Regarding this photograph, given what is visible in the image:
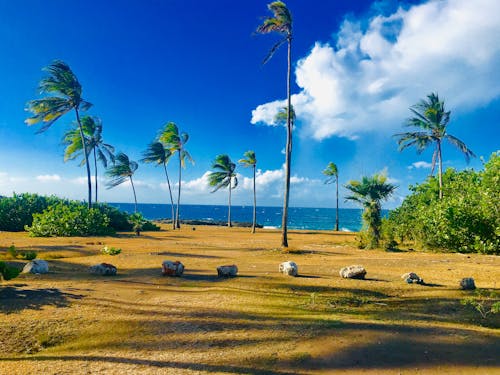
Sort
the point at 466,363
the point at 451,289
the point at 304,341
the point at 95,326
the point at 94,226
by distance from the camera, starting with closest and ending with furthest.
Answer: the point at 466,363 → the point at 304,341 → the point at 95,326 → the point at 451,289 → the point at 94,226

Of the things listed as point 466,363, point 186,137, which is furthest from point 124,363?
point 186,137

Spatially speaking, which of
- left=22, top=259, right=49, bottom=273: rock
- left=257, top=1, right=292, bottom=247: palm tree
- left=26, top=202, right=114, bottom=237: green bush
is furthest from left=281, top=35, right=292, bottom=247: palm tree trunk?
left=26, top=202, right=114, bottom=237: green bush

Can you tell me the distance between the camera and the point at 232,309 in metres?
5.96

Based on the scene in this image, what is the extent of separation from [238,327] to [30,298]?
3.86 m

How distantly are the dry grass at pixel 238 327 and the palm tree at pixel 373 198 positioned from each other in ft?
30.6

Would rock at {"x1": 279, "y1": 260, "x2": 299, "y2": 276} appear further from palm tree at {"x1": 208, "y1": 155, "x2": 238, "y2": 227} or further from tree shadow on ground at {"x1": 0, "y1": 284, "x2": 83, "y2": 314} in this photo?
palm tree at {"x1": 208, "y1": 155, "x2": 238, "y2": 227}

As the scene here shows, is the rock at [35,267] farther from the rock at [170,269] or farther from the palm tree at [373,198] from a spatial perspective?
the palm tree at [373,198]

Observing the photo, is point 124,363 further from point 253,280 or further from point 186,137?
point 186,137

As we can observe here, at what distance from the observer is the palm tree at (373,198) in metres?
17.7

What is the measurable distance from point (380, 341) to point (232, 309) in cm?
246

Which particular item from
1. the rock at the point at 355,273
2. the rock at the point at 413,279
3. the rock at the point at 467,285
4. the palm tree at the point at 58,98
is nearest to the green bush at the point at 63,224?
the palm tree at the point at 58,98

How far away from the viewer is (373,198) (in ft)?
58.4

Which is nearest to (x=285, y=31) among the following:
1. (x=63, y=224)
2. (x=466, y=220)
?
(x=466, y=220)

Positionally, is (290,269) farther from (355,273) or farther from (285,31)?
(285,31)
